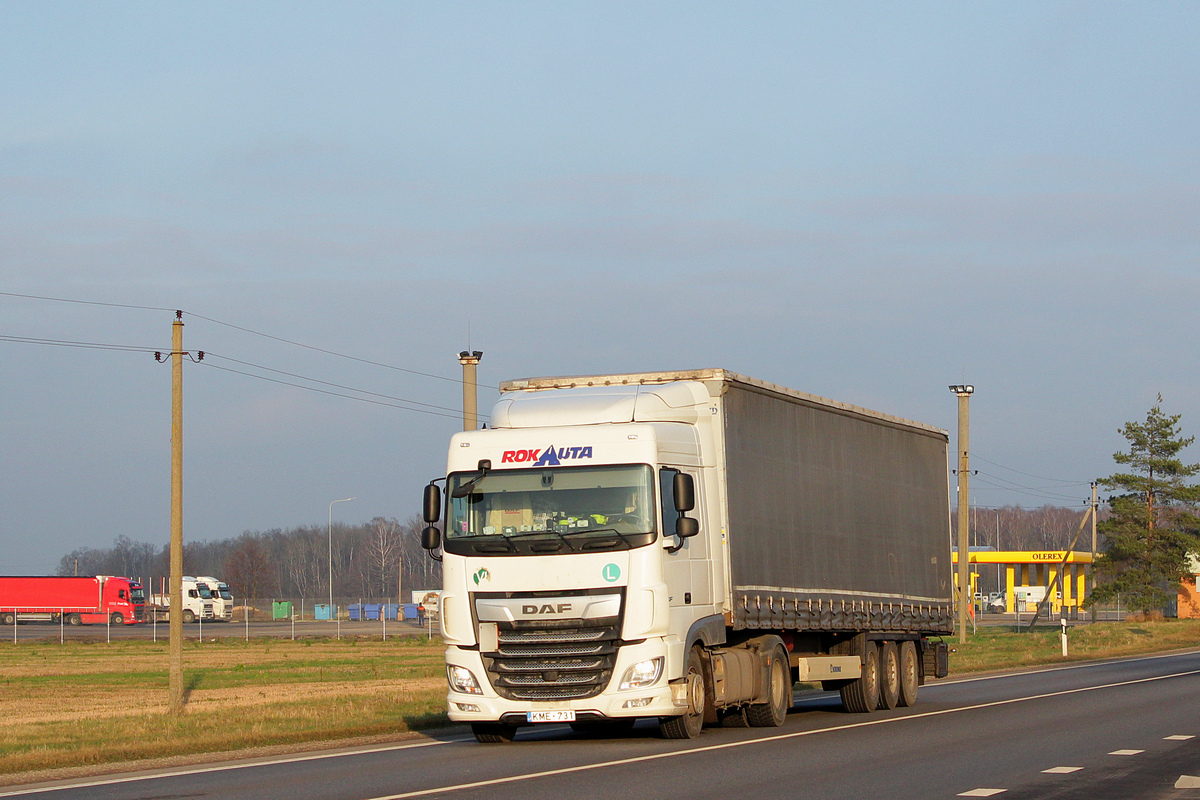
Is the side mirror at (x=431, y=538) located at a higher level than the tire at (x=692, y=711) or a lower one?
higher

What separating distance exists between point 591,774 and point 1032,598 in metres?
104

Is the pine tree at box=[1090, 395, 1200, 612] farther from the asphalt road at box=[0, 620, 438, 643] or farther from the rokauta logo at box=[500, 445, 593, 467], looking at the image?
the rokauta logo at box=[500, 445, 593, 467]

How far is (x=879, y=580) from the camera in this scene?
22375mm

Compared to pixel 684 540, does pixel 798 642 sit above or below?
below

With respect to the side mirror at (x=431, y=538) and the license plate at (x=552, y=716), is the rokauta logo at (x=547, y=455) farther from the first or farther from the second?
the license plate at (x=552, y=716)

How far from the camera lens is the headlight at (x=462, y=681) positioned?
16469 millimetres

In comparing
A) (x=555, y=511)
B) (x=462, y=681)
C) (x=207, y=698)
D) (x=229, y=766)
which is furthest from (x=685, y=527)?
(x=207, y=698)

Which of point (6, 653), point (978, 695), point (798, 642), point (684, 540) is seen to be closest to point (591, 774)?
point (684, 540)

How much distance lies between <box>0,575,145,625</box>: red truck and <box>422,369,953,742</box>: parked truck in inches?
3209

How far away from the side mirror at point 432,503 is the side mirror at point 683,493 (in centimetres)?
266

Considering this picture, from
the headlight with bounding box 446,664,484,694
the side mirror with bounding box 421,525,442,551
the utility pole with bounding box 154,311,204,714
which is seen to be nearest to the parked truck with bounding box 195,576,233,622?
the utility pole with bounding box 154,311,204,714

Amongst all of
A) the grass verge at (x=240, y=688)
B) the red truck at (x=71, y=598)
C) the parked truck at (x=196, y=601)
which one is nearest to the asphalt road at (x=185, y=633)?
the red truck at (x=71, y=598)

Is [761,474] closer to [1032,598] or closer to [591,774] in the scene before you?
[591,774]

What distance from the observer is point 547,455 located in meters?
16.7
